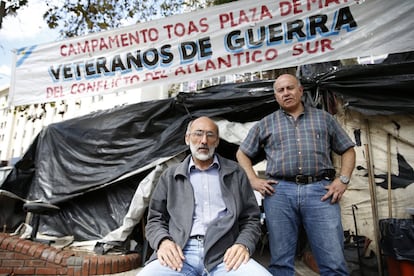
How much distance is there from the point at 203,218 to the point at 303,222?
878 mm

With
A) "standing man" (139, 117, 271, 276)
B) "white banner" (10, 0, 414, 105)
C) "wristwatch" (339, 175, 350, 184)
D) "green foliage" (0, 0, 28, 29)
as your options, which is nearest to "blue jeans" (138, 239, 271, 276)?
"standing man" (139, 117, 271, 276)

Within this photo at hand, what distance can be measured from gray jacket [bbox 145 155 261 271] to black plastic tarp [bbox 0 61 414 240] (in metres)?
1.72

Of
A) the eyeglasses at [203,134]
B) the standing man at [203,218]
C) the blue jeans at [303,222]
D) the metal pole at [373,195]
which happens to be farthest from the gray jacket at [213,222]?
the metal pole at [373,195]

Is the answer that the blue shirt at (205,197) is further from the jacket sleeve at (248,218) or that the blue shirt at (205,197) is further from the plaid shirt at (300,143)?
the plaid shirt at (300,143)

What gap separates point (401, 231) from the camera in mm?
2287

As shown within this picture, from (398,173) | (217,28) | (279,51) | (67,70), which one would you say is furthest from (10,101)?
(398,173)

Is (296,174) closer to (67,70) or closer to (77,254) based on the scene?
(77,254)

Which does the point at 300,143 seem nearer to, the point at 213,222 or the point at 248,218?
the point at 248,218

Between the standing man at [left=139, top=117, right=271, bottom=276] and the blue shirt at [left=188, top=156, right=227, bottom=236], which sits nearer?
the standing man at [left=139, top=117, right=271, bottom=276]

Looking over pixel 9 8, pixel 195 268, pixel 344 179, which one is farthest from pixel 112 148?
pixel 344 179

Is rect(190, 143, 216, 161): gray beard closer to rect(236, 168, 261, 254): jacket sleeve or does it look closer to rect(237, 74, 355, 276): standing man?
rect(236, 168, 261, 254): jacket sleeve

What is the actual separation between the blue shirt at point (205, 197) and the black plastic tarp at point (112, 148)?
1.67 m

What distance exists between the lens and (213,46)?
10.1 ft

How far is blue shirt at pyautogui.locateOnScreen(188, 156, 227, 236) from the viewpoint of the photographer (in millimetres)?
1569
